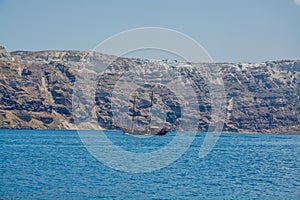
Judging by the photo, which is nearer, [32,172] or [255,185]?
[255,185]

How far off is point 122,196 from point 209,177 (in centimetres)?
2026

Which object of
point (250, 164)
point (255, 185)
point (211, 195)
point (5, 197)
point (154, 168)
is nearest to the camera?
point (5, 197)

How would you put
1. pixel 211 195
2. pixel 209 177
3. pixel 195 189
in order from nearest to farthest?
pixel 211 195, pixel 195 189, pixel 209 177

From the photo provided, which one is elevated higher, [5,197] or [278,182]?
[278,182]

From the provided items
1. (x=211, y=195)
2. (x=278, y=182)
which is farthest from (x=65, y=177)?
(x=278, y=182)

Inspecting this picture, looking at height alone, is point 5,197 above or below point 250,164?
below

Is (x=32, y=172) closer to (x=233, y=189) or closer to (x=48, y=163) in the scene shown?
(x=48, y=163)

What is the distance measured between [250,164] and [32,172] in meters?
37.7

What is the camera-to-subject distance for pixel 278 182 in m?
67.1

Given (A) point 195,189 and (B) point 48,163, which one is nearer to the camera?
(A) point 195,189

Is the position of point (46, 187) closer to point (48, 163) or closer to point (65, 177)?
point (65, 177)

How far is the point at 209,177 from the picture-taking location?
7169cm

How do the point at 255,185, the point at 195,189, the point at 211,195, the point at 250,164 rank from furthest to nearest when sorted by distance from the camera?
the point at 250,164 < the point at 255,185 < the point at 195,189 < the point at 211,195

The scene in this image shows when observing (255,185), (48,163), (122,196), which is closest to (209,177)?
(255,185)
